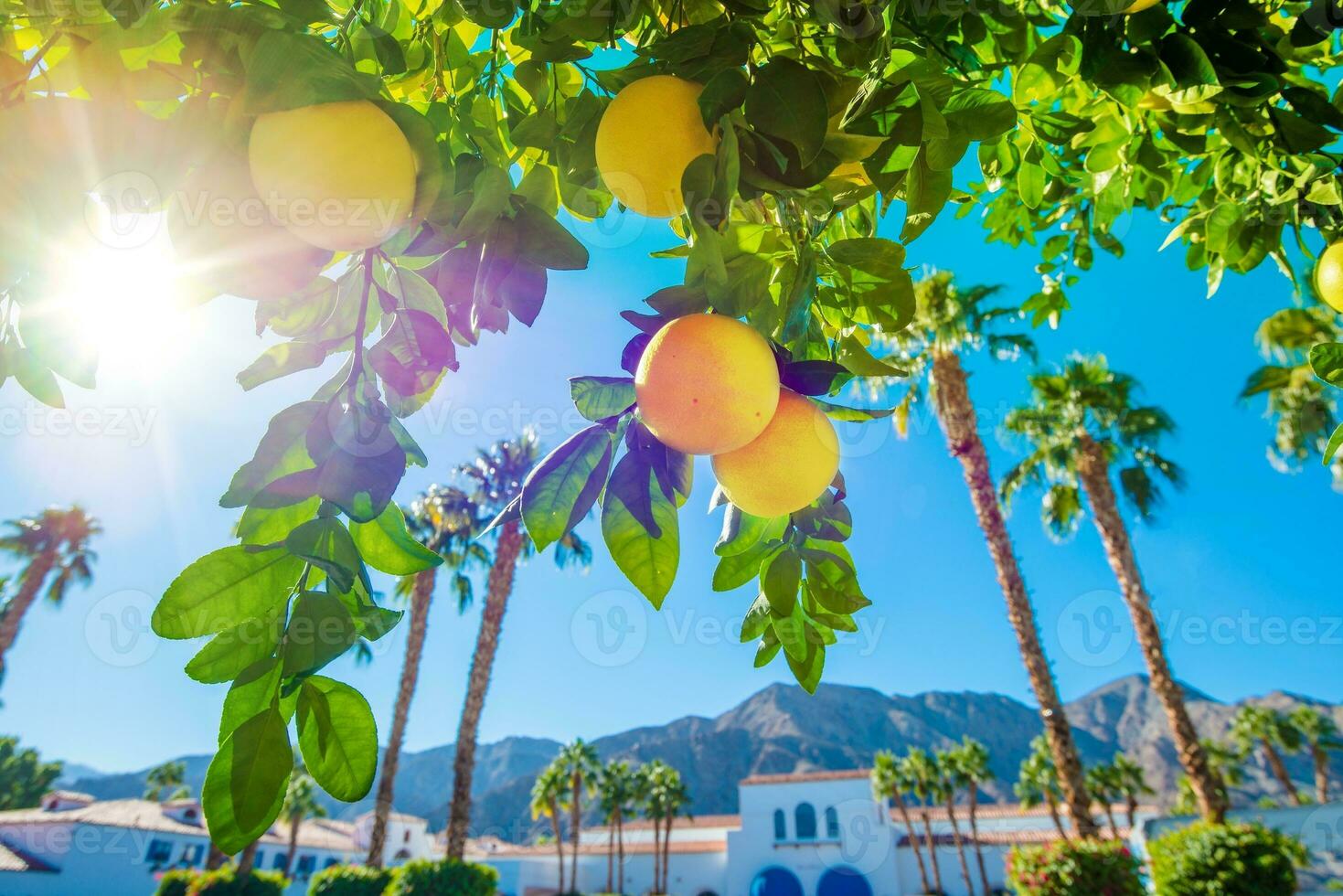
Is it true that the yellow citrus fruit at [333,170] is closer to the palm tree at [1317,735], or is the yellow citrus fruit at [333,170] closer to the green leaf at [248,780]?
the green leaf at [248,780]

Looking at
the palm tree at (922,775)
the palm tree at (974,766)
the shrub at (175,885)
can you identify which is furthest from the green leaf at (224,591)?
the palm tree at (922,775)

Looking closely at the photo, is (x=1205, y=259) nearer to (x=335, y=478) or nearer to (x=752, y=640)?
(x=752, y=640)

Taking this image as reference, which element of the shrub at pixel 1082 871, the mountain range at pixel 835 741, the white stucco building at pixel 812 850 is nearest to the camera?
the shrub at pixel 1082 871

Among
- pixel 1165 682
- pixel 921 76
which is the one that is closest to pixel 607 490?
pixel 921 76

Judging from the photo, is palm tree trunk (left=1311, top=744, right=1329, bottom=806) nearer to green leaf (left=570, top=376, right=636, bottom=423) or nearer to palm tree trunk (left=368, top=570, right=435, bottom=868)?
palm tree trunk (left=368, top=570, right=435, bottom=868)

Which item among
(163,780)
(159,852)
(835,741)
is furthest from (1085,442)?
(835,741)

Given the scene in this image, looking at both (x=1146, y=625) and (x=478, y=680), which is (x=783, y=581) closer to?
(x=1146, y=625)

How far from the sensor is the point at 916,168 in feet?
3.62

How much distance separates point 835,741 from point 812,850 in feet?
329

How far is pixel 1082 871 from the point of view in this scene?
32.5ft

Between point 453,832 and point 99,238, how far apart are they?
1709 cm

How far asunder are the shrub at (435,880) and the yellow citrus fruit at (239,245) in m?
17.8

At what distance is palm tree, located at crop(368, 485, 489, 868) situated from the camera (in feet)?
54.5

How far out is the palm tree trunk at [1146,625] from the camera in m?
11.0
